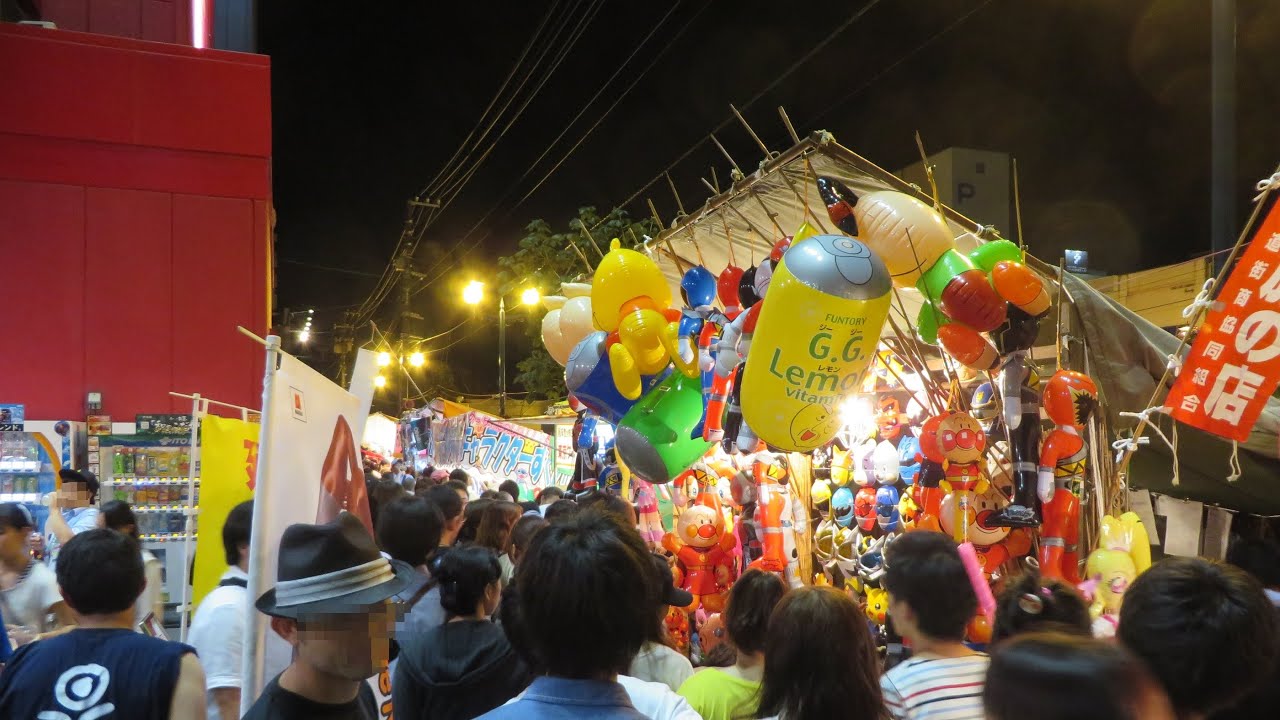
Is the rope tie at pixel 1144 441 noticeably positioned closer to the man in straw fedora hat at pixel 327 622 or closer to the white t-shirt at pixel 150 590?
the man in straw fedora hat at pixel 327 622

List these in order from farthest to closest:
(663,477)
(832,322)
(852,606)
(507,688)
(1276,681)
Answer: (663,477)
(832,322)
(507,688)
(852,606)
(1276,681)

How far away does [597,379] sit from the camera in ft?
21.2

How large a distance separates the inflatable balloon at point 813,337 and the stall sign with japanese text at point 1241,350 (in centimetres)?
144

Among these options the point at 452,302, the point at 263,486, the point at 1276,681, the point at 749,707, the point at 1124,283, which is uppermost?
the point at 452,302

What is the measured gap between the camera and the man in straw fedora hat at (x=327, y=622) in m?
2.03

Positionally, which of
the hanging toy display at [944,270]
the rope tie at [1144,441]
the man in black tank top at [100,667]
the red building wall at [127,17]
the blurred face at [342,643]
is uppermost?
the red building wall at [127,17]

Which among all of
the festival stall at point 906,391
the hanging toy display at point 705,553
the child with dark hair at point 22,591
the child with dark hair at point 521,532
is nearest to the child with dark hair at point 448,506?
the child with dark hair at point 521,532

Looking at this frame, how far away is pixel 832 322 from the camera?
178 inches

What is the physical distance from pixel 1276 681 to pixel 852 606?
98cm

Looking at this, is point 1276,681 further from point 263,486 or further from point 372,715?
point 263,486

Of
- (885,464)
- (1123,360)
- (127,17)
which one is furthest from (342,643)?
(127,17)

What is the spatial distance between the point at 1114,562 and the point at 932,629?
2466 millimetres

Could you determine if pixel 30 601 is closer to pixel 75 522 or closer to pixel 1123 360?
pixel 75 522

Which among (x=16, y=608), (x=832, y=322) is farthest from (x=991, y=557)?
(x=16, y=608)
